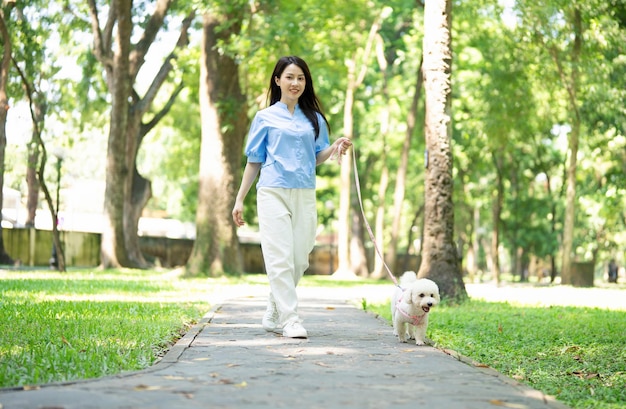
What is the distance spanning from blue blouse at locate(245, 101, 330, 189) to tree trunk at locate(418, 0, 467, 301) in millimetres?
5873

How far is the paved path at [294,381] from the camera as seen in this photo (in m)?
4.86

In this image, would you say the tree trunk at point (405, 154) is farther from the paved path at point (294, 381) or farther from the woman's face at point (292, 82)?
the paved path at point (294, 381)

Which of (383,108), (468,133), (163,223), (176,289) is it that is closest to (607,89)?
(468,133)

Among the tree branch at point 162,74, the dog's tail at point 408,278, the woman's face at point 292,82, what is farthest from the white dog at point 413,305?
the tree branch at point 162,74

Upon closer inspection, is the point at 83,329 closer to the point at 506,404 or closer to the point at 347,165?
the point at 506,404

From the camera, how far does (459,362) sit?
22.5 feet

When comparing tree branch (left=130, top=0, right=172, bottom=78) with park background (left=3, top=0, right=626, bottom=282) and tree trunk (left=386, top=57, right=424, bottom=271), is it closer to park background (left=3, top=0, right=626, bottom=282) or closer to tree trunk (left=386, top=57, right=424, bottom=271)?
park background (left=3, top=0, right=626, bottom=282)

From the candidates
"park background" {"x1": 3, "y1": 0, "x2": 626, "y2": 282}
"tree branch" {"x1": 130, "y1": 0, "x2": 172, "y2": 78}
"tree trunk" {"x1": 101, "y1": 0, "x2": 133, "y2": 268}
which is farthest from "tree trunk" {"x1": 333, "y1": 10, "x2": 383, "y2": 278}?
"tree trunk" {"x1": 101, "y1": 0, "x2": 133, "y2": 268}

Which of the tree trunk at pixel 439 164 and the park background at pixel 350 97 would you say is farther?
the park background at pixel 350 97

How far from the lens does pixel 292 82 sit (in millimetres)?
8188

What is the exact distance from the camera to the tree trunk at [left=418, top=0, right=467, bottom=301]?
544 inches

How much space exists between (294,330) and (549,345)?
2591mm

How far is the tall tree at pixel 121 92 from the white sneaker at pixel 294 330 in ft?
58.1

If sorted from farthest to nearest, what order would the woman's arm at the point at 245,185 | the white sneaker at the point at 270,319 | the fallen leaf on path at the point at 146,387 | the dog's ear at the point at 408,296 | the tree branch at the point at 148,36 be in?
the tree branch at the point at 148,36
the white sneaker at the point at 270,319
the woman's arm at the point at 245,185
the dog's ear at the point at 408,296
the fallen leaf on path at the point at 146,387
